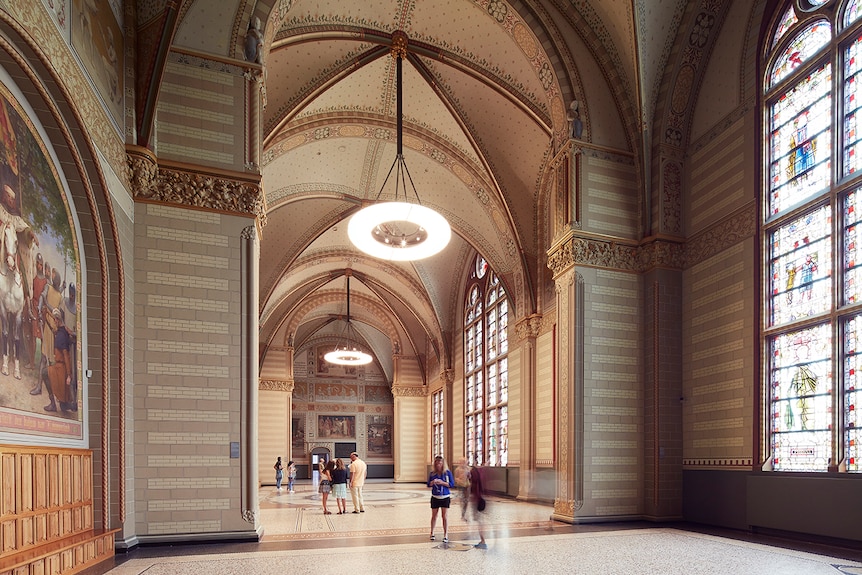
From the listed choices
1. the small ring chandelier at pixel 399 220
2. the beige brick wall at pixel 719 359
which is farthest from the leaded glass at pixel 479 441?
the small ring chandelier at pixel 399 220

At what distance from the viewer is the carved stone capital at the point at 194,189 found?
32.3 feet

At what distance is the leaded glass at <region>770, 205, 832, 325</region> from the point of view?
9.97 metres

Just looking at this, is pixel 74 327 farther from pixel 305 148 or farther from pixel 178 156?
pixel 305 148

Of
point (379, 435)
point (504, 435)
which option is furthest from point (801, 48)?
point (379, 435)

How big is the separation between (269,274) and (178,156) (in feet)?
42.4

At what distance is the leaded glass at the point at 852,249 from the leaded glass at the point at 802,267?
28cm

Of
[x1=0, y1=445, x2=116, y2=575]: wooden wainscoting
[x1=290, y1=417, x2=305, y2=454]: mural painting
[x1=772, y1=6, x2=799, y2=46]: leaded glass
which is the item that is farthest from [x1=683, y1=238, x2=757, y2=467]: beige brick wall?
[x1=290, y1=417, x2=305, y2=454]: mural painting

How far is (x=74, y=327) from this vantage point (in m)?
8.21

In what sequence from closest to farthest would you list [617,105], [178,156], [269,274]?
[178,156] → [617,105] → [269,274]

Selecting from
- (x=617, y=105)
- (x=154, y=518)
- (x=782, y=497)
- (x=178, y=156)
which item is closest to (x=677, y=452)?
(x=782, y=497)

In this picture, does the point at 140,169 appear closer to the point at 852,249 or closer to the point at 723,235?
the point at 723,235

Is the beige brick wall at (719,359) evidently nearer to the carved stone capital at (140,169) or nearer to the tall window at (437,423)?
the carved stone capital at (140,169)

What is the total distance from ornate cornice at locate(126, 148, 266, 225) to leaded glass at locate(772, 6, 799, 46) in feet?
31.7

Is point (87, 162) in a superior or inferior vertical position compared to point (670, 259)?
superior
